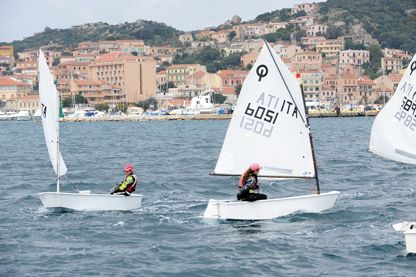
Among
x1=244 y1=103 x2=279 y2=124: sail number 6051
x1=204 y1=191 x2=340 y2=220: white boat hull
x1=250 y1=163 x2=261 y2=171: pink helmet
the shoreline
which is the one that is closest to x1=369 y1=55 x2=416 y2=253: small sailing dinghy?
x1=244 y1=103 x2=279 y2=124: sail number 6051

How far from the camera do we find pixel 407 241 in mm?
23938

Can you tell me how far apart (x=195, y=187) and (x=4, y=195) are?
7.41 metres

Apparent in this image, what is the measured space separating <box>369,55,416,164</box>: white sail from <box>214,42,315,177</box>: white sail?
435 centimetres

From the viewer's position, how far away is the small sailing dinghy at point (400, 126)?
33.7 m

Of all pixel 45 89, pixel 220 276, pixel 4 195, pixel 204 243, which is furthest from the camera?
pixel 4 195

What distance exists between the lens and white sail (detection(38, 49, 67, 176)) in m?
32.9

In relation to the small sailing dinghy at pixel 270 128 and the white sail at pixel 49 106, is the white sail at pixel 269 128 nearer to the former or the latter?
the small sailing dinghy at pixel 270 128

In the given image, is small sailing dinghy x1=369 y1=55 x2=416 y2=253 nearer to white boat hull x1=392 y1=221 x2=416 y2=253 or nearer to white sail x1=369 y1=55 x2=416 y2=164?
white sail x1=369 y1=55 x2=416 y2=164

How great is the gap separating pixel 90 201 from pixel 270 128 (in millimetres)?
5922

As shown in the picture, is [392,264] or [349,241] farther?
[349,241]

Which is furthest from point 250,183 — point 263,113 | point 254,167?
point 263,113

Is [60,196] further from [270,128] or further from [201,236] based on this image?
[270,128]

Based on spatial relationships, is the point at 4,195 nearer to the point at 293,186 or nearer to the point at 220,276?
the point at 293,186

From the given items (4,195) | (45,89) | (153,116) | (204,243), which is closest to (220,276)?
(204,243)
